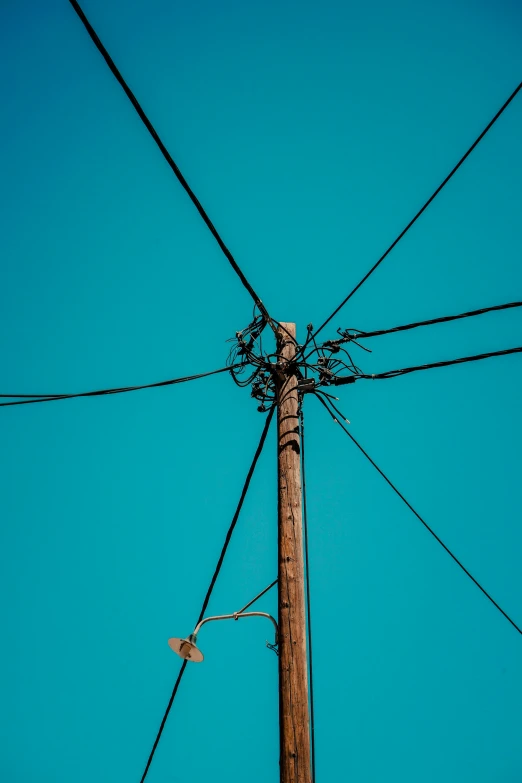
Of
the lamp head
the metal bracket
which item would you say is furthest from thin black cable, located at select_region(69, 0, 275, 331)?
the lamp head

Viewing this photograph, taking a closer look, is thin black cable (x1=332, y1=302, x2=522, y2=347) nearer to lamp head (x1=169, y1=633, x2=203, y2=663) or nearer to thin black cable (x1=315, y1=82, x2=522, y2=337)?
thin black cable (x1=315, y1=82, x2=522, y2=337)

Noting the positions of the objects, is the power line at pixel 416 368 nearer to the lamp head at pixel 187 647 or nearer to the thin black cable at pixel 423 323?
the thin black cable at pixel 423 323

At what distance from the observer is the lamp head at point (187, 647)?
183 inches

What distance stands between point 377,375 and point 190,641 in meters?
2.93

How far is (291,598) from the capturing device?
4.01 meters

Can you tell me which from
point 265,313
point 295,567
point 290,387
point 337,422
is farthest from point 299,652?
point 265,313

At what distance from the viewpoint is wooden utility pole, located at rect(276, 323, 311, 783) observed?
3562 mm

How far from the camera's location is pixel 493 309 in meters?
5.05

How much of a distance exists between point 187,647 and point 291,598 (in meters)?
1.23

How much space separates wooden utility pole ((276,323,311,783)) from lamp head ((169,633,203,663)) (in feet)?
3.47

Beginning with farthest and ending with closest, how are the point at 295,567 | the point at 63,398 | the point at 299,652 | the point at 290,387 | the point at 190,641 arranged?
the point at 63,398 → the point at 290,387 → the point at 190,641 → the point at 295,567 → the point at 299,652

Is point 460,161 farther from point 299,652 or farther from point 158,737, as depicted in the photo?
point 158,737

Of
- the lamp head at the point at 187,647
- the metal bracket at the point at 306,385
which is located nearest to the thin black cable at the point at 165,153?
the metal bracket at the point at 306,385

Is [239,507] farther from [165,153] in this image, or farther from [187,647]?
[165,153]
